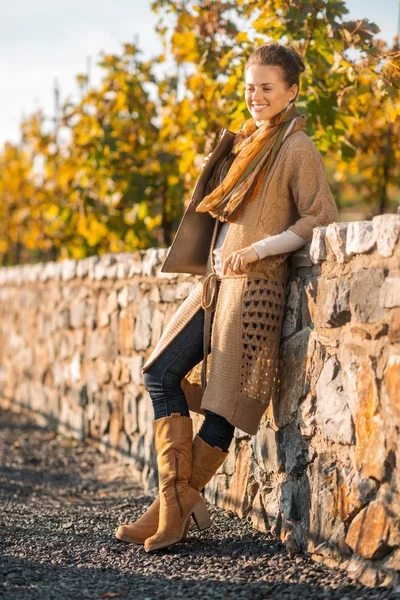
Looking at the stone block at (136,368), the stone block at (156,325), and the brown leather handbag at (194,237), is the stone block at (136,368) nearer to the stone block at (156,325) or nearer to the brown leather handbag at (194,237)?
the stone block at (156,325)

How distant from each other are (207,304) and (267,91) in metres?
0.76

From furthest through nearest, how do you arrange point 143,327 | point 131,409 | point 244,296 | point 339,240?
point 131,409 → point 143,327 → point 244,296 → point 339,240

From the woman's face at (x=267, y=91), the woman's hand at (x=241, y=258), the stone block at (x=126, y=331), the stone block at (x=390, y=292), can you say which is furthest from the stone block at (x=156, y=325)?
the stone block at (x=390, y=292)

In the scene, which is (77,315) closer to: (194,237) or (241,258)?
(194,237)

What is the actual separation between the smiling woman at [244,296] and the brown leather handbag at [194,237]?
106 mm

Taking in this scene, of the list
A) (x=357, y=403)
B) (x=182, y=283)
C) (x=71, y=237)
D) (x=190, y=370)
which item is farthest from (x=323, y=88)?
(x=71, y=237)

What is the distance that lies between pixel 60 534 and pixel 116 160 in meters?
3.88

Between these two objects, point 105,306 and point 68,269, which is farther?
point 68,269

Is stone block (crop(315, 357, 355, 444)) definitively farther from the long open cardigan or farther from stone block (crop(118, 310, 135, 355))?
stone block (crop(118, 310, 135, 355))

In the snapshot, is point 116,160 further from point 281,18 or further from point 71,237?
point 281,18

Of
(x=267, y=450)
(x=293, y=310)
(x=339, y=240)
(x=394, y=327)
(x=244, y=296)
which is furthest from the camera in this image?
(x=267, y=450)

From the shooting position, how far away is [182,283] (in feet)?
14.4

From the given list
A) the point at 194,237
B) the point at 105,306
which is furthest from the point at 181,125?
A: the point at 194,237

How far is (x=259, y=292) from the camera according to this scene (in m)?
3.09
